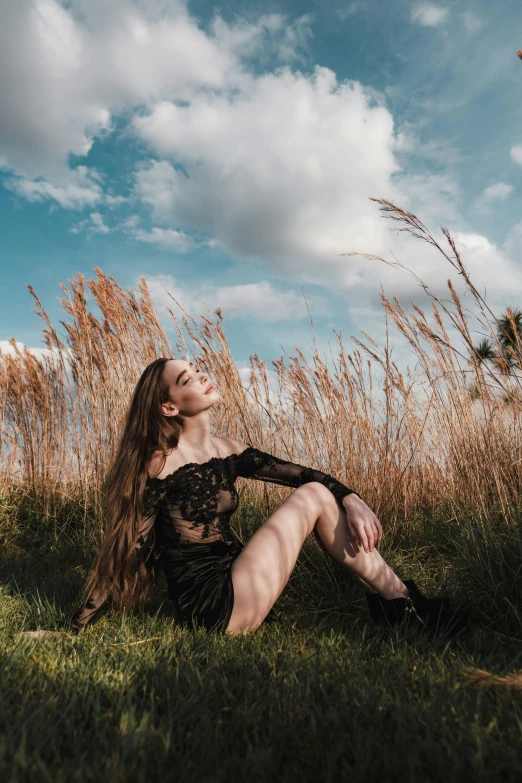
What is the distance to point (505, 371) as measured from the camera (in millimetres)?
2764

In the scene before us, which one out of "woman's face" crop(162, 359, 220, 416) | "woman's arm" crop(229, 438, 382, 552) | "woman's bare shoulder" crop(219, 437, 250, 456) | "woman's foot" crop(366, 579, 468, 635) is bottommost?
"woman's foot" crop(366, 579, 468, 635)

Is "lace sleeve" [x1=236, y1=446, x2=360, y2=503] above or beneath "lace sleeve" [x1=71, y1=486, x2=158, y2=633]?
above

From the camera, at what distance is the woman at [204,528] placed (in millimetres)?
2018

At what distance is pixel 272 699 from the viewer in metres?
1.29

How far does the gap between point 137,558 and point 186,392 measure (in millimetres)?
709

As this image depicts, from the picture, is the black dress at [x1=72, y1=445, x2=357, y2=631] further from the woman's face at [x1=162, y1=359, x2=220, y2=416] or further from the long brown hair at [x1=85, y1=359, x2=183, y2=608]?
the woman's face at [x1=162, y1=359, x2=220, y2=416]

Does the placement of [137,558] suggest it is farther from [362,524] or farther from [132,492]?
[362,524]

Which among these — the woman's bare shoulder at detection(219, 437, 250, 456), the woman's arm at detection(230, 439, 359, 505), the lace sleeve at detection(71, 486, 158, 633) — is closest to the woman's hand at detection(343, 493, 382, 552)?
the woman's arm at detection(230, 439, 359, 505)

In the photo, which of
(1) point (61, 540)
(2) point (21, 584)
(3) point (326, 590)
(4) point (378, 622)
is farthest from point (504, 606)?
(1) point (61, 540)

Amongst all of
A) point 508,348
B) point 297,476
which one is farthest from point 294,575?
point 508,348

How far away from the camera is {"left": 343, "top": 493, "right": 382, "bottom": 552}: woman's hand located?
6.70 ft

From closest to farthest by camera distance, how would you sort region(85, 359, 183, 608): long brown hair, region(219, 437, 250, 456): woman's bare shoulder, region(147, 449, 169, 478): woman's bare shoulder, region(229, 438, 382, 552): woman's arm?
region(229, 438, 382, 552): woman's arm
region(85, 359, 183, 608): long brown hair
region(147, 449, 169, 478): woman's bare shoulder
region(219, 437, 250, 456): woman's bare shoulder

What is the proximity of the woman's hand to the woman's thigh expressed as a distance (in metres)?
0.14

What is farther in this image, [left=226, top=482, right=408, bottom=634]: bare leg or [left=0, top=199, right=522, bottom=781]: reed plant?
[left=226, top=482, right=408, bottom=634]: bare leg
